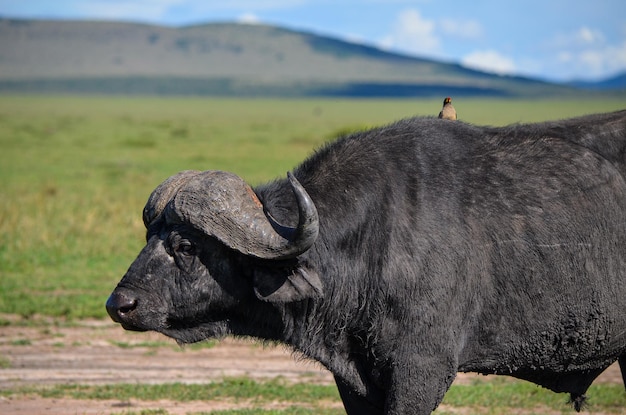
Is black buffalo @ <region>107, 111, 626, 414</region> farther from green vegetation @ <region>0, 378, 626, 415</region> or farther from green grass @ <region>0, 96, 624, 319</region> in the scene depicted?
green vegetation @ <region>0, 378, 626, 415</region>

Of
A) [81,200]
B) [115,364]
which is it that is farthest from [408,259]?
[81,200]

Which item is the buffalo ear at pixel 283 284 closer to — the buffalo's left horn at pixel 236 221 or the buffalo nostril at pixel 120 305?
the buffalo's left horn at pixel 236 221

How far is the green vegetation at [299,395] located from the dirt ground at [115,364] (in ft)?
0.57

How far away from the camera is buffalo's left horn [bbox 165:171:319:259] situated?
17.1 ft

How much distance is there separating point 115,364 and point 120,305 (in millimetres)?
4757

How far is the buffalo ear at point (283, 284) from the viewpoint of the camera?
17.9 ft

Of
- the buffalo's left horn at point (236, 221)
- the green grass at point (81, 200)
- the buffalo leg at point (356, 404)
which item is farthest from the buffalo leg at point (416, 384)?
the green grass at point (81, 200)

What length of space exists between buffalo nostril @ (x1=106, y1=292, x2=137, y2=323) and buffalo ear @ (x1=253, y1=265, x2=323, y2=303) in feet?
2.31

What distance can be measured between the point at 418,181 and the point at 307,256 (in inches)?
32.6

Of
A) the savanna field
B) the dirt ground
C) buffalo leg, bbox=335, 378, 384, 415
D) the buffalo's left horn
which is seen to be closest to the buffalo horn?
the buffalo's left horn

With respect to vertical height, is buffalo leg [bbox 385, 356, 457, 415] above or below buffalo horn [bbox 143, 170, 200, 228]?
below

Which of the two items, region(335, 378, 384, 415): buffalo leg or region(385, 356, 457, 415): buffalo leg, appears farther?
region(335, 378, 384, 415): buffalo leg

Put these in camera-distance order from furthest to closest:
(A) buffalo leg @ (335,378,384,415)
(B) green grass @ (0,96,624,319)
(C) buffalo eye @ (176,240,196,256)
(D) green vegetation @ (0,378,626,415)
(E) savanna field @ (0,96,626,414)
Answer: (B) green grass @ (0,96,624,319) < (E) savanna field @ (0,96,626,414) < (D) green vegetation @ (0,378,626,415) < (A) buffalo leg @ (335,378,384,415) < (C) buffalo eye @ (176,240,196,256)

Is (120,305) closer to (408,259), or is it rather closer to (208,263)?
(208,263)
